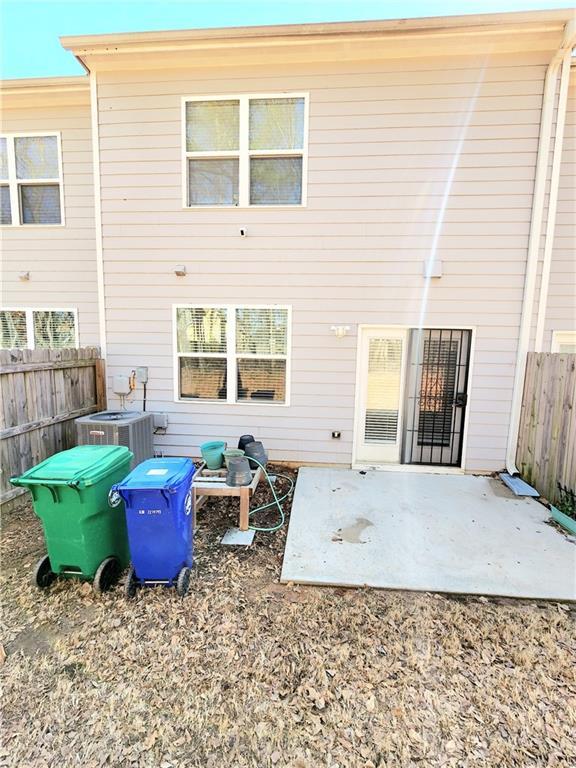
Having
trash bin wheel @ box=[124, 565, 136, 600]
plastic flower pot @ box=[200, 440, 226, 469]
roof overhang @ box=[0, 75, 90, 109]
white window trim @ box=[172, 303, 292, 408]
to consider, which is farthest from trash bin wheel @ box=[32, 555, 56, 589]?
roof overhang @ box=[0, 75, 90, 109]

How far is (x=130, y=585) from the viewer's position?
2.54 meters

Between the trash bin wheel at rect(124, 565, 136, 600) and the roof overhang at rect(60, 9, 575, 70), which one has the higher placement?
the roof overhang at rect(60, 9, 575, 70)

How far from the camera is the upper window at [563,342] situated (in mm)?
5273

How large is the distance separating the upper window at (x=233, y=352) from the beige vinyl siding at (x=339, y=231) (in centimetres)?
17

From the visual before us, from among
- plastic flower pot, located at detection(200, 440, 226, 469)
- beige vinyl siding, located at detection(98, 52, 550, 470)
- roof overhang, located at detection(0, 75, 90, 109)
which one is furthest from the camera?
roof overhang, located at detection(0, 75, 90, 109)

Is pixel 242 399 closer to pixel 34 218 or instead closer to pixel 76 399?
pixel 76 399

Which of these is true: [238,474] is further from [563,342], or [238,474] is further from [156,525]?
[563,342]

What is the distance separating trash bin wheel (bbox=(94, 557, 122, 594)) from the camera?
8.27 feet

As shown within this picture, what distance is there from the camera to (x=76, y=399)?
15.5 ft

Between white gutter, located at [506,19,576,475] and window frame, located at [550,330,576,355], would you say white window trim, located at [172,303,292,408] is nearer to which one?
white gutter, located at [506,19,576,475]

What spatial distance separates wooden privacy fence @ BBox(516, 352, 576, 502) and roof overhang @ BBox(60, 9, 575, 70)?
362cm

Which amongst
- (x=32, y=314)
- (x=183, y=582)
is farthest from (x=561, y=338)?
(x=32, y=314)

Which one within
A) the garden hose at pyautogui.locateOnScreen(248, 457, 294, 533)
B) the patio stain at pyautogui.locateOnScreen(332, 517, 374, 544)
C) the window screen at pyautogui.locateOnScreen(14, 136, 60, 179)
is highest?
the window screen at pyautogui.locateOnScreen(14, 136, 60, 179)

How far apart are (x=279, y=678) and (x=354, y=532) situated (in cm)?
163
